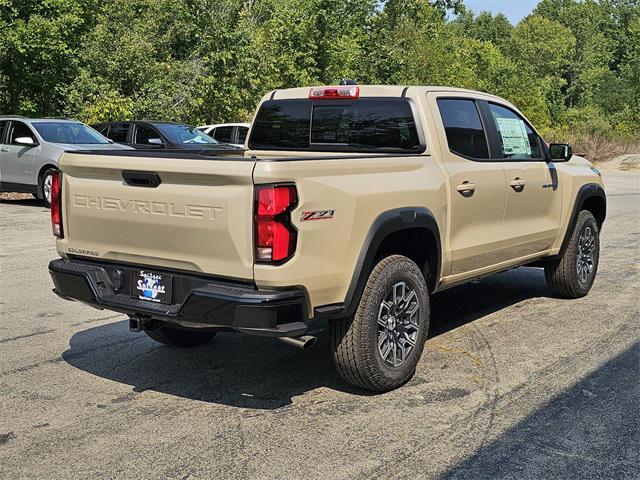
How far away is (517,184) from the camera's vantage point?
6348 mm

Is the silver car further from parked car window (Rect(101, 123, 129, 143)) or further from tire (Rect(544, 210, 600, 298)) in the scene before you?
tire (Rect(544, 210, 600, 298))

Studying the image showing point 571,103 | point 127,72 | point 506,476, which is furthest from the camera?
point 571,103

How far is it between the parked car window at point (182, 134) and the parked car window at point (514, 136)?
34.3ft

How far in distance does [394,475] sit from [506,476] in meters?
0.54

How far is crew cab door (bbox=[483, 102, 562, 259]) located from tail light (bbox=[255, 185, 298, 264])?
269cm

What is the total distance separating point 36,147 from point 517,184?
1092 cm

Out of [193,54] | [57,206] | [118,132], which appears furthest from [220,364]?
[193,54]

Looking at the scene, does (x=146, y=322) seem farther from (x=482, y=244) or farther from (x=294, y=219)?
(x=482, y=244)

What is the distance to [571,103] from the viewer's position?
85.6m

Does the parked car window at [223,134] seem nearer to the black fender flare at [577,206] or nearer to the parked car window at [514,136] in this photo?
the black fender flare at [577,206]

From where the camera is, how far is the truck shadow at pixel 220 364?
4949 millimetres

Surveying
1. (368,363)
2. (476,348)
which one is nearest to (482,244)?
(476,348)

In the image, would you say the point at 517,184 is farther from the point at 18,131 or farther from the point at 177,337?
the point at 18,131

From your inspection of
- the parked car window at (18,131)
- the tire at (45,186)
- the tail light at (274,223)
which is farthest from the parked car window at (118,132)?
the tail light at (274,223)
